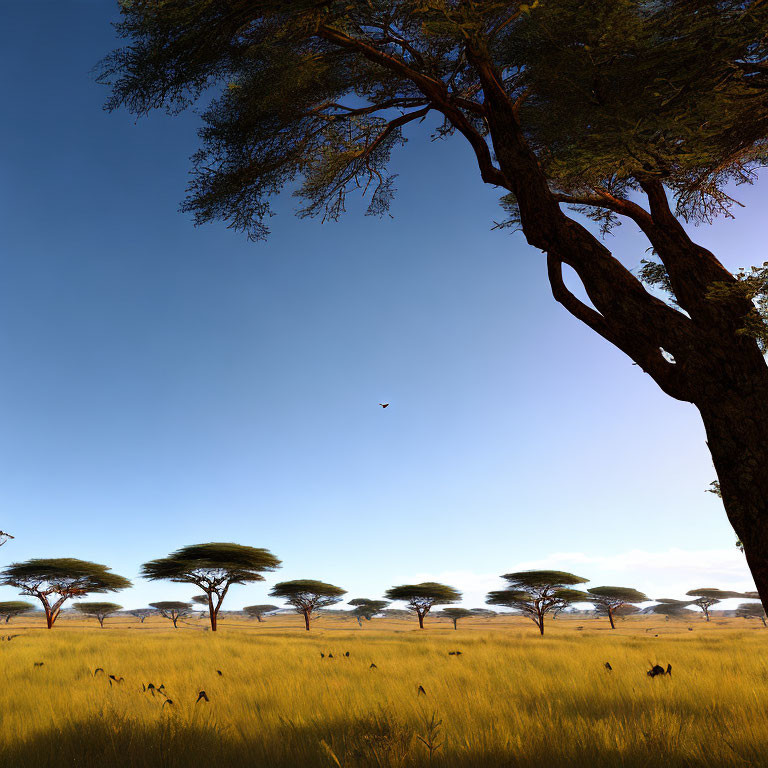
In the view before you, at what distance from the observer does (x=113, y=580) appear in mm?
40531

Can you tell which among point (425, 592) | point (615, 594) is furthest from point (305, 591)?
point (615, 594)

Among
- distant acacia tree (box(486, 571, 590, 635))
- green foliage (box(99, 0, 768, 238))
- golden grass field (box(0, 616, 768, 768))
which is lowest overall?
golden grass field (box(0, 616, 768, 768))

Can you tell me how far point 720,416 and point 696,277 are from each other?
1832 mm

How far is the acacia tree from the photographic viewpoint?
4562 mm

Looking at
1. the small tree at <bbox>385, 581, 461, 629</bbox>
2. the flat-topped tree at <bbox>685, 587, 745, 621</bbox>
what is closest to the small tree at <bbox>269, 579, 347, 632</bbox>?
the small tree at <bbox>385, 581, 461, 629</bbox>

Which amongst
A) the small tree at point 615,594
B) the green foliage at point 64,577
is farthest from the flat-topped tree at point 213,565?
the small tree at point 615,594

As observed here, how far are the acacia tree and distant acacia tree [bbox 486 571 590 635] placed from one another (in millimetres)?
39342

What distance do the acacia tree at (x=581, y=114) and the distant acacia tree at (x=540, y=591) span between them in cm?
3934

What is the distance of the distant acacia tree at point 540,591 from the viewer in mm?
40906

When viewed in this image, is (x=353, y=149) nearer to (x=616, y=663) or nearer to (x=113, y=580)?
(x=616, y=663)

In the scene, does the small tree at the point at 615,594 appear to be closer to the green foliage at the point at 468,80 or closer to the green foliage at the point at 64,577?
the green foliage at the point at 64,577

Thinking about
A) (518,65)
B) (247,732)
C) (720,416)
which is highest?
(518,65)

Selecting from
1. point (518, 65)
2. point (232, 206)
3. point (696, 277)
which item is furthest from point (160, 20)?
point (696, 277)

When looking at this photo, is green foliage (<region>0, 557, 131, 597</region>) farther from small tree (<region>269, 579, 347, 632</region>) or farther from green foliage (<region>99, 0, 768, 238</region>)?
green foliage (<region>99, 0, 768, 238</region>)
